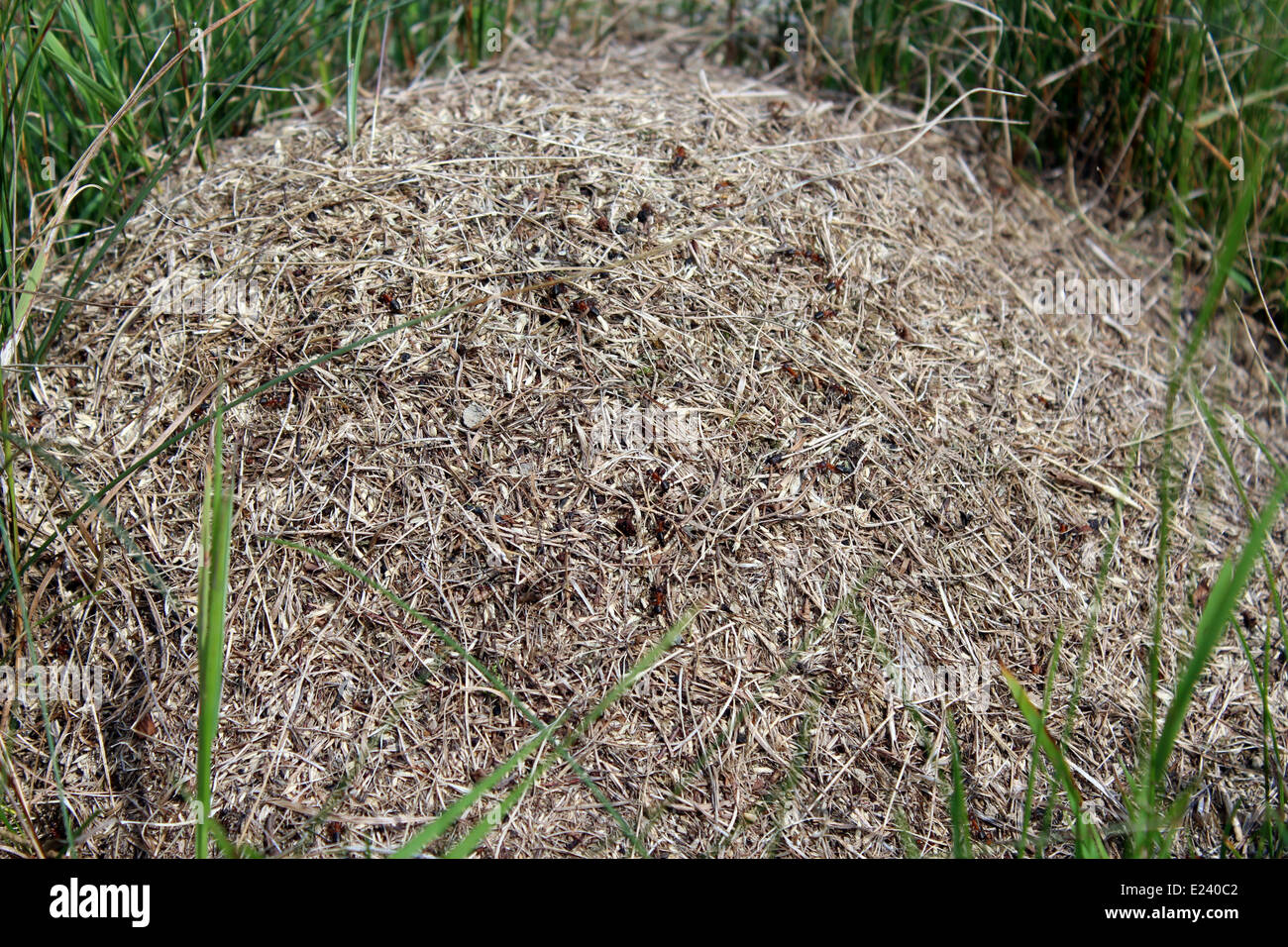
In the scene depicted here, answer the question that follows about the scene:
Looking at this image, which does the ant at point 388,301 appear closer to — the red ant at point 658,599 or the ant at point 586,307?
the ant at point 586,307

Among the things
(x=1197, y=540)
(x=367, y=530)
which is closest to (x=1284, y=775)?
(x=1197, y=540)

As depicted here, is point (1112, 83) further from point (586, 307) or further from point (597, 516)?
point (597, 516)

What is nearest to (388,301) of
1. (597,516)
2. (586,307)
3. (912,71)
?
(586,307)

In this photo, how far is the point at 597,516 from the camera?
2225 mm

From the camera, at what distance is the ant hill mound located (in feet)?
6.72

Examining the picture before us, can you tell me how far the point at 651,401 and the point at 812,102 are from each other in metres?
1.79

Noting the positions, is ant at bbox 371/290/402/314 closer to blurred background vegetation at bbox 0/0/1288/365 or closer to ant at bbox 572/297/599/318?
ant at bbox 572/297/599/318

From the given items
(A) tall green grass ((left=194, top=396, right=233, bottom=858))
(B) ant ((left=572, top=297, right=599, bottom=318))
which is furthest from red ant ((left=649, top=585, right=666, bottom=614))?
(A) tall green grass ((left=194, top=396, right=233, bottom=858))

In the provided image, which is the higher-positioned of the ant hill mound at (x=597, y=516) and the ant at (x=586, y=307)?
the ant at (x=586, y=307)

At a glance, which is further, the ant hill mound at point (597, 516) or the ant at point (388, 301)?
the ant at point (388, 301)

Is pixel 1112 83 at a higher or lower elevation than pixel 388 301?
higher

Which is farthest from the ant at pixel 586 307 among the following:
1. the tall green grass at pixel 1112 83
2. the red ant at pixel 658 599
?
the tall green grass at pixel 1112 83

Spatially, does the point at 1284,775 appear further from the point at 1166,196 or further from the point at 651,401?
the point at 1166,196

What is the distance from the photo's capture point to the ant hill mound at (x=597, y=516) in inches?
80.6
